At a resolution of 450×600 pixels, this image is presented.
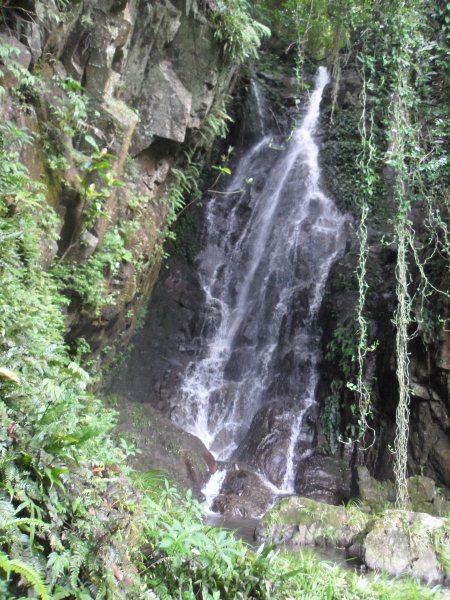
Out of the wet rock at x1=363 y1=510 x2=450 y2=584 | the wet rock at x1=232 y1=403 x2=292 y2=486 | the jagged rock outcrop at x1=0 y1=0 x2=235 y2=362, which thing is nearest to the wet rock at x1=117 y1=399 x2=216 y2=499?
the wet rock at x1=232 y1=403 x2=292 y2=486

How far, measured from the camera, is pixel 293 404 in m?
10.7

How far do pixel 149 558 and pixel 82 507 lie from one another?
556mm

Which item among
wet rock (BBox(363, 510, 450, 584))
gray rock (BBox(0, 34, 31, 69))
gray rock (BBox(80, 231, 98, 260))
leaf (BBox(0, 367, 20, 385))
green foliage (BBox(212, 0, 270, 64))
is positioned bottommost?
wet rock (BBox(363, 510, 450, 584))

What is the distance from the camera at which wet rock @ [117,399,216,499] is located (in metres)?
8.45

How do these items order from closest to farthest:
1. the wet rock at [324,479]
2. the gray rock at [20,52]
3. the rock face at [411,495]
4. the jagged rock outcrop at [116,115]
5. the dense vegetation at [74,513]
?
the dense vegetation at [74,513] < the gray rock at [20,52] < the jagged rock outcrop at [116,115] < the rock face at [411,495] < the wet rock at [324,479]

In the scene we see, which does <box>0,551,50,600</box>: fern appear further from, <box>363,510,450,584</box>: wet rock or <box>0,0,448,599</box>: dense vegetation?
<box>363,510,450,584</box>: wet rock

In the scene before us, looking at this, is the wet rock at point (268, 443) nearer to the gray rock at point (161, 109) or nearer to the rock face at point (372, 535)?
the rock face at point (372, 535)

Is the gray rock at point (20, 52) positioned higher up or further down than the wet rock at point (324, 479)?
higher up

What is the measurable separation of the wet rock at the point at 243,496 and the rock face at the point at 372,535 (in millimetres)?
1417

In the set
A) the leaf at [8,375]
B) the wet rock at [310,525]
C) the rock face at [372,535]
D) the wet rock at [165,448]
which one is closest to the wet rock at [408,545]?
the rock face at [372,535]

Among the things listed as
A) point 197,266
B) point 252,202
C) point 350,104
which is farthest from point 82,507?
point 350,104

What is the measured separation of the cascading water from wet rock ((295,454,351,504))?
0.84 feet

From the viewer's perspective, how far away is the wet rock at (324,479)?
8.74 meters

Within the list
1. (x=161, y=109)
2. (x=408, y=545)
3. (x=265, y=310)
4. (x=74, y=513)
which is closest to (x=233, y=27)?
(x=161, y=109)
